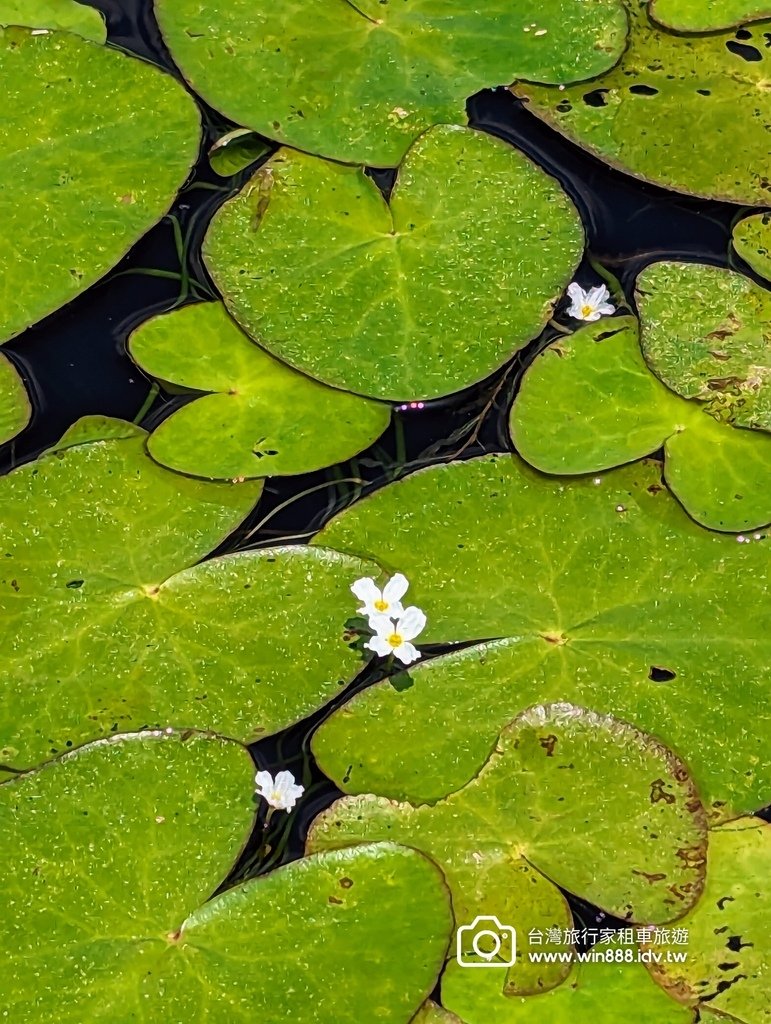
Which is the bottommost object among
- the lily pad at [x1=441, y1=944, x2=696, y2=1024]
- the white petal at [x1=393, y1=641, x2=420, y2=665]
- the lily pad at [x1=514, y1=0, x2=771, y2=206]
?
the lily pad at [x1=441, y1=944, x2=696, y2=1024]

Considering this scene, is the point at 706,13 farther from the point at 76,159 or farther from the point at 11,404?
the point at 11,404

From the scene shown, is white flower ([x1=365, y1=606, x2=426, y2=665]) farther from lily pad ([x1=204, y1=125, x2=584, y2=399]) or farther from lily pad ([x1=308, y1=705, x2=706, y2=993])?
lily pad ([x1=204, y1=125, x2=584, y2=399])

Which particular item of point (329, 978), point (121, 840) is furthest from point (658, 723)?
point (121, 840)

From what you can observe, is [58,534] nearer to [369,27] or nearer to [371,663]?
[371,663]

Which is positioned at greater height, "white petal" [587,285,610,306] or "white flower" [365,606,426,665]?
"white petal" [587,285,610,306]

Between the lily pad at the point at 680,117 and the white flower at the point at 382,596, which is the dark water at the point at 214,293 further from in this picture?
the white flower at the point at 382,596

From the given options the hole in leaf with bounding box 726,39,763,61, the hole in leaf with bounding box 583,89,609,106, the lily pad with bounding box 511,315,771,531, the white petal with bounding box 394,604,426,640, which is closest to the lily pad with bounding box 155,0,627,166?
the hole in leaf with bounding box 583,89,609,106
